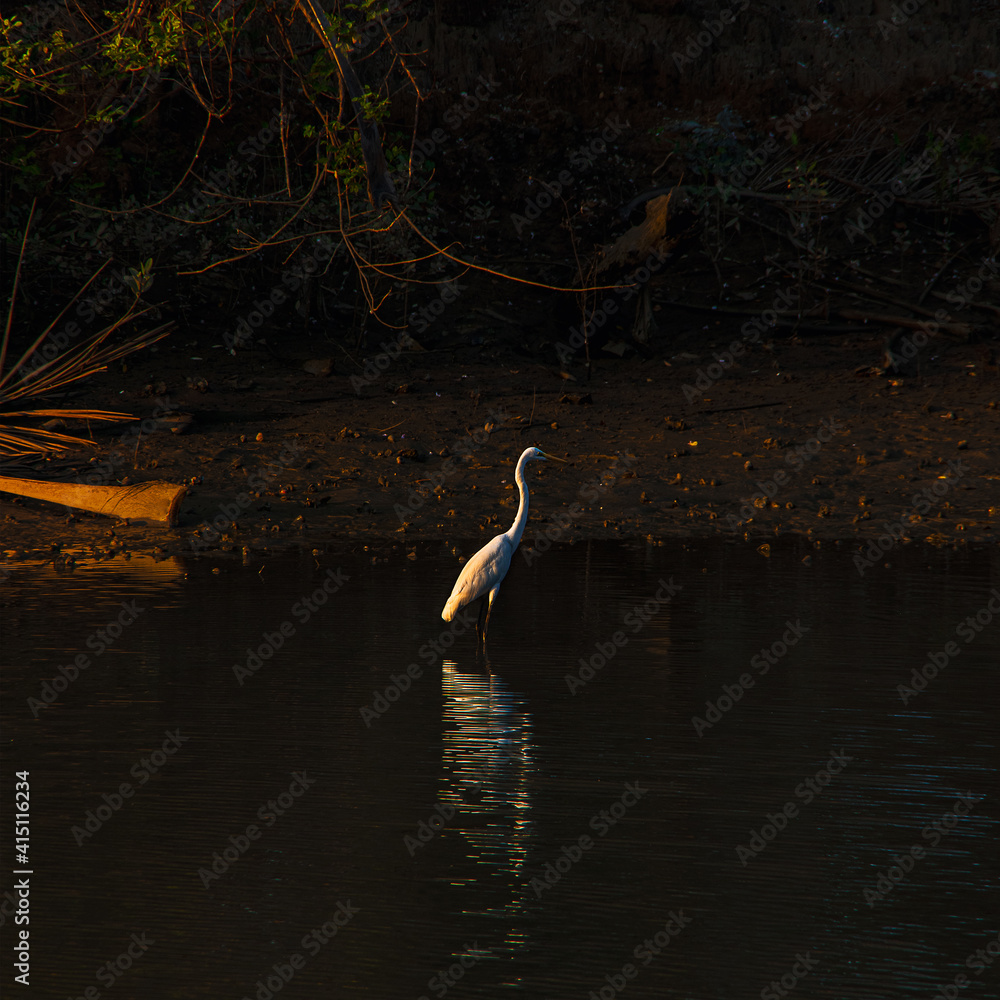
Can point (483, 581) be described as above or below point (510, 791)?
above

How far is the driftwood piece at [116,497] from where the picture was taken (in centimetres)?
1218

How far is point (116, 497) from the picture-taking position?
12367mm

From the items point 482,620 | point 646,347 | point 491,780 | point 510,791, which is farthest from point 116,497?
point 646,347

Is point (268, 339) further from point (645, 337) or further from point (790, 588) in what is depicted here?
point (790, 588)

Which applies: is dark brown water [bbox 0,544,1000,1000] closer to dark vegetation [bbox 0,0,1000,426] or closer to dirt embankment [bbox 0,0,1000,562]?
dirt embankment [bbox 0,0,1000,562]

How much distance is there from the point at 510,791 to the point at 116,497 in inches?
297

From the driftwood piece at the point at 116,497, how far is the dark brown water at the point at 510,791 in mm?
2144

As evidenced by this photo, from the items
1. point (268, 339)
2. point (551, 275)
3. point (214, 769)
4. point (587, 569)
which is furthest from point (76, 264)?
point (214, 769)

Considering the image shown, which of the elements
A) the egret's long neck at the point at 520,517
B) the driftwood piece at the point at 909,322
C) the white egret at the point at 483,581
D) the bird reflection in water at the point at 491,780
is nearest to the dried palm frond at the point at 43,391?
the egret's long neck at the point at 520,517

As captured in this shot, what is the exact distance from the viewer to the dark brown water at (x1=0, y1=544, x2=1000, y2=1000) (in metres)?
4.43

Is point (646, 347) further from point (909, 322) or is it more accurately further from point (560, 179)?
point (560, 179)

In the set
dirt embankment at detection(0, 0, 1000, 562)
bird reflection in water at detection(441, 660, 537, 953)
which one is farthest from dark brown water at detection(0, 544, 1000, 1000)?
dirt embankment at detection(0, 0, 1000, 562)

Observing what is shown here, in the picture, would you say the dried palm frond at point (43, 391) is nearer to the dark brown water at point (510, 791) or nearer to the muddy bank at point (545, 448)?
the muddy bank at point (545, 448)

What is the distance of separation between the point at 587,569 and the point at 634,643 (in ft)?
7.70
